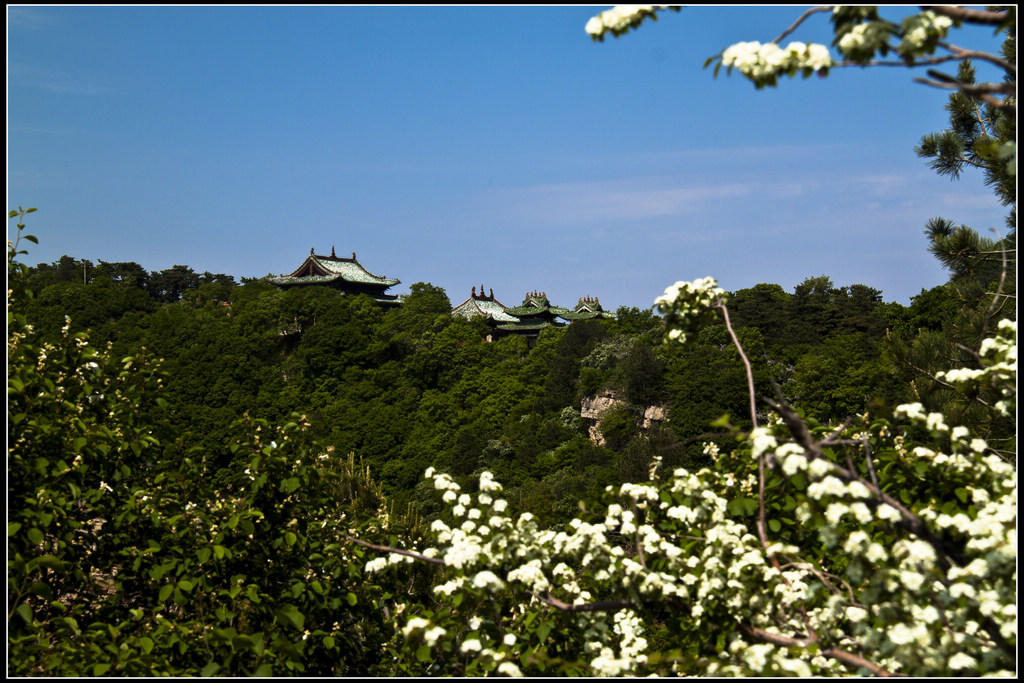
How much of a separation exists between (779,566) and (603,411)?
3626 centimetres

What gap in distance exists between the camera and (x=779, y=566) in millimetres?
3582

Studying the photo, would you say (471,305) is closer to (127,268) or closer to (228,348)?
(228,348)

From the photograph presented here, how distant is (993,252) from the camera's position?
31.7 feet

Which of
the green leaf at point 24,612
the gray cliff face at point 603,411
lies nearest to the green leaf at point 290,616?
the green leaf at point 24,612

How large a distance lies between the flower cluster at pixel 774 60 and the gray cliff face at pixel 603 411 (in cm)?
3581

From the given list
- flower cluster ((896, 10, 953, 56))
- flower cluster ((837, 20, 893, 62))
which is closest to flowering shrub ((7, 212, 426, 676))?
flower cluster ((837, 20, 893, 62))

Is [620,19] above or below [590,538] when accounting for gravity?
above

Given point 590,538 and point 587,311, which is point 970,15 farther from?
point 587,311

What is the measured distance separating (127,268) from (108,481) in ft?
255

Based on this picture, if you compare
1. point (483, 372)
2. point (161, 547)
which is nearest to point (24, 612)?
point (161, 547)

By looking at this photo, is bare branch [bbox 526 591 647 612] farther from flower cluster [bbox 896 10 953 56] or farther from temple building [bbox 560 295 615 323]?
temple building [bbox 560 295 615 323]

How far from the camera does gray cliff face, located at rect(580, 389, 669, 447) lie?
38875 mm

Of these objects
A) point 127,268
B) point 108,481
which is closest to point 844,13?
point 108,481

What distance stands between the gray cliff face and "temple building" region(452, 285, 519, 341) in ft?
55.4
